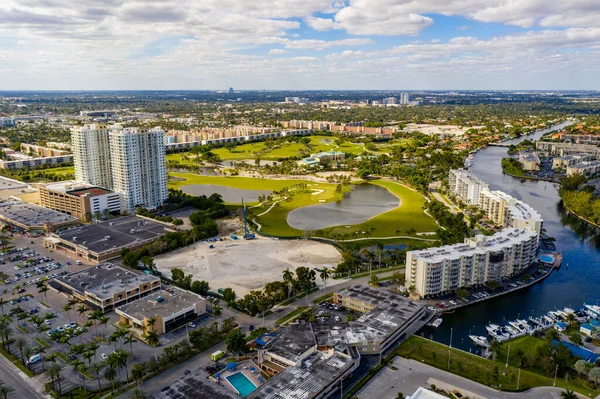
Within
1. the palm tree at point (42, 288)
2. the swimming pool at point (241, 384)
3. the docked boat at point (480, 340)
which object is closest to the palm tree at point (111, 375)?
the swimming pool at point (241, 384)

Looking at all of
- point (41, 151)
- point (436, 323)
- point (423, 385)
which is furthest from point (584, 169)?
point (41, 151)

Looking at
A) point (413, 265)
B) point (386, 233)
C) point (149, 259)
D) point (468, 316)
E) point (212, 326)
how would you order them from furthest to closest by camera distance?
point (386, 233) → point (149, 259) → point (413, 265) → point (468, 316) → point (212, 326)

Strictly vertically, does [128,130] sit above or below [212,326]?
above

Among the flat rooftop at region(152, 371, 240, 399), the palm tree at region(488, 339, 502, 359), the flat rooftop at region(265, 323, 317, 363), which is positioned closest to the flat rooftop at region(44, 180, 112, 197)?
the flat rooftop at region(265, 323, 317, 363)

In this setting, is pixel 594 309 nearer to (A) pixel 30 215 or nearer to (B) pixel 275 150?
(A) pixel 30 215

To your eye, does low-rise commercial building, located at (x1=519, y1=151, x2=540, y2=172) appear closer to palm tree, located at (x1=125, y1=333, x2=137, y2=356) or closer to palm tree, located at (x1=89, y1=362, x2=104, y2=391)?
palm tree, located at (x1=125, y1=333, x2=137, y2=356)

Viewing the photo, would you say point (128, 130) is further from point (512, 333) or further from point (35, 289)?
point (512, 333)

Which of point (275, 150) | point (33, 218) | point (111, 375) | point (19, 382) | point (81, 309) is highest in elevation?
point (275, 150)

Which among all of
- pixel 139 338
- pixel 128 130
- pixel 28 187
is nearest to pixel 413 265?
pixel 139 338
